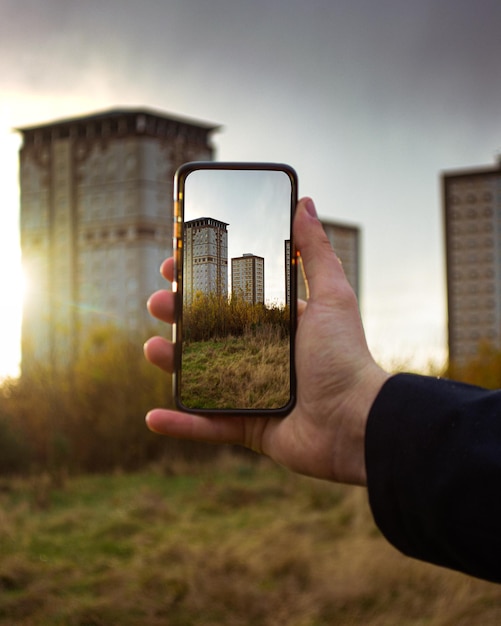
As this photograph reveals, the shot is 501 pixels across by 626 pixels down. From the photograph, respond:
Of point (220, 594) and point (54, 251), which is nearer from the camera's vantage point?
point (220, 594)

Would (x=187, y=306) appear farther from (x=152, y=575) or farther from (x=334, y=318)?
(x=152, y=575)

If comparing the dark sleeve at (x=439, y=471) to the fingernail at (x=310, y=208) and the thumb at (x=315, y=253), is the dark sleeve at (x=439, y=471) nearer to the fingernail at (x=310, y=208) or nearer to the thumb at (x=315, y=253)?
the thumb at (x=315, y=253)

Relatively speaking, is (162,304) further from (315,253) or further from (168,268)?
(315,253)

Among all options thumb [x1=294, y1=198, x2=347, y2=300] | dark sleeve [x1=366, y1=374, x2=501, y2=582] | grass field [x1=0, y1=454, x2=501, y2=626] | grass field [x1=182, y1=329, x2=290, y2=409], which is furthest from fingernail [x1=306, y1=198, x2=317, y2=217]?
grass field [x1=0, y1=454, x2=501, y2=626]

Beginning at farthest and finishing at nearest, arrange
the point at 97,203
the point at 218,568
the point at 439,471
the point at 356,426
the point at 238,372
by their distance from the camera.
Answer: the point at 97,203 < the point at 218,568 < the point at 238,372 < the point at 356,426 < the point at 439,471

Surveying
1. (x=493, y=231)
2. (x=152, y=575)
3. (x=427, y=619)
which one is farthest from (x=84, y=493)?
(x=493, y=231)

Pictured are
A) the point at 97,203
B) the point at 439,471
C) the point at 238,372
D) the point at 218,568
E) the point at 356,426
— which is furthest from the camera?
the point at 97,203

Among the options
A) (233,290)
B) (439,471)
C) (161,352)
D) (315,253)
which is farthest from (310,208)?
(439,471)
